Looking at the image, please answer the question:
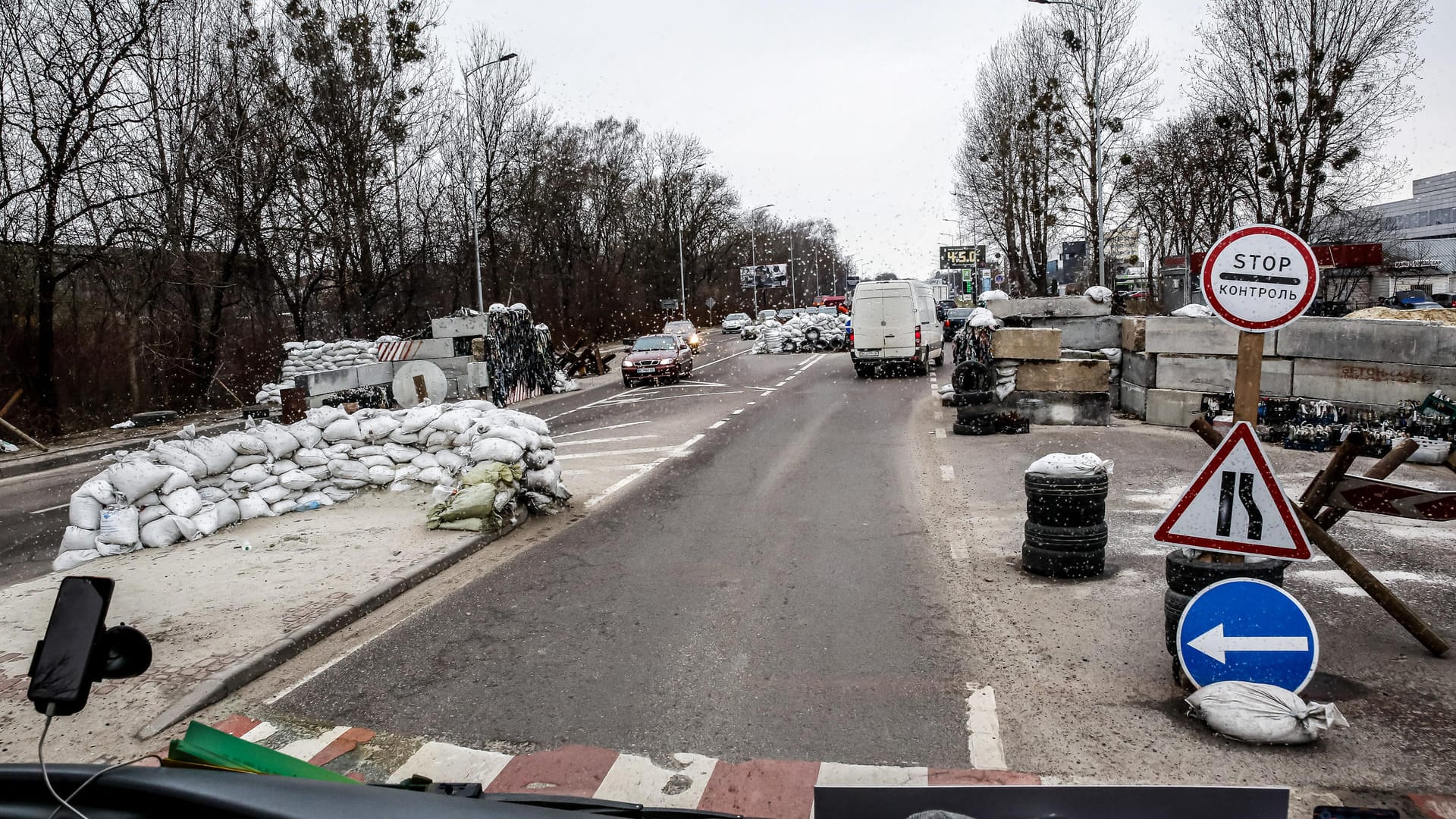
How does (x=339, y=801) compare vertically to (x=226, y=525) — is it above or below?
above

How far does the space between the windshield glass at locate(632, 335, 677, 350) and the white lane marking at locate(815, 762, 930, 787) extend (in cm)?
2557

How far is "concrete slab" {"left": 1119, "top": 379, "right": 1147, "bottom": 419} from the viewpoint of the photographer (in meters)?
15.6

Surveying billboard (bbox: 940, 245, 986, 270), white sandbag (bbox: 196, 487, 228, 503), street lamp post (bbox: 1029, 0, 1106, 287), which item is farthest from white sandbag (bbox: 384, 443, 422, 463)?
billboard (bbox: 940, 245, 986, 270)

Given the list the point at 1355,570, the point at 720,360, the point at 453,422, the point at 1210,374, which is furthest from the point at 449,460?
the point at 720,360

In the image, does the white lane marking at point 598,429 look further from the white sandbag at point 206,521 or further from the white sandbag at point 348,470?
the white sandbag at point 206,521

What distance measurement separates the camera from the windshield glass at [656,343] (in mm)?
29391

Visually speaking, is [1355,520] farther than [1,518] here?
No

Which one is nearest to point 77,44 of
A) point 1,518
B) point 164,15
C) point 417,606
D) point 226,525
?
point 164,15

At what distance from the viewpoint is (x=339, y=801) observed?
1.73m

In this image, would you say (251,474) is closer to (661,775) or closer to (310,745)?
(310,745)

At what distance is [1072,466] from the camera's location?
6.67 meters

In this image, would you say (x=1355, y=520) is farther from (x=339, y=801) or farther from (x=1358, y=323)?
(x=339, y=801)

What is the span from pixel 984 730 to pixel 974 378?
12.0 meters

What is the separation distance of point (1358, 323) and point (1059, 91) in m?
26.8
